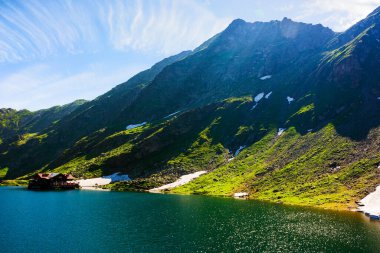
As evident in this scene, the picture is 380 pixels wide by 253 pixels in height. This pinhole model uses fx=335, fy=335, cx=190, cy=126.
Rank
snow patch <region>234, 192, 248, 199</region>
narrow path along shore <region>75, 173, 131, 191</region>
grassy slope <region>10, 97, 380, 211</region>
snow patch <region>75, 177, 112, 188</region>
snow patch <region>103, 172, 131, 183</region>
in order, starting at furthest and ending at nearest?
snow patch <region>103, 172, 131, 183</region>
snow patch <region>75, 177, 112, 188</region>
narrow path along shore <region>75, 173, 131, 191</region>
snow patch <region>234, 192, 248, 199</region>
grassy slope <region>10, 97, 380, 211</region>

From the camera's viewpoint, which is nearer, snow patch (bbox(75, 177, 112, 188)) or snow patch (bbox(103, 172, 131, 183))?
snow patch (bbox(75, 177, 112, 188))

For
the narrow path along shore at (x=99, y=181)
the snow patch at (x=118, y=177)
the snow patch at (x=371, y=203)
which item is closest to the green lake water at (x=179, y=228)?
the snow patch at (x=371, y=203)

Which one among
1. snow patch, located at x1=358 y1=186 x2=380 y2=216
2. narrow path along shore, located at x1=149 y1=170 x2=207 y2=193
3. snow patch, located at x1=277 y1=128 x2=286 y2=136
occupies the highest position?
snow patch, located at x1=277 y1=128 x2=286 y2=136

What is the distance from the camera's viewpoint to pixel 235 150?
18775cm

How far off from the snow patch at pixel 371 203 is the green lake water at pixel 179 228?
4.22 meters

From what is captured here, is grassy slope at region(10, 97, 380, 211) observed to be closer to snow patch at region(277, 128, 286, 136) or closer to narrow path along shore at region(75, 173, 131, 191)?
snow patch at region(277, 128, 286, 136)

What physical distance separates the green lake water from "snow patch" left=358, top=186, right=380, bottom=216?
4.22m

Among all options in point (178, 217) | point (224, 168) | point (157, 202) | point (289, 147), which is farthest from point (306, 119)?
point (178, 217)

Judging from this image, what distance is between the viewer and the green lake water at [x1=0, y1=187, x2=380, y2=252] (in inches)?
2507

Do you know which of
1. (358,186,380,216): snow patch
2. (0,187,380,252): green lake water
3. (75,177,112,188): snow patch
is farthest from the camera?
(75,177,112,188): snow patch

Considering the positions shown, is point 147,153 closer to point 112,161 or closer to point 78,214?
point 112,161

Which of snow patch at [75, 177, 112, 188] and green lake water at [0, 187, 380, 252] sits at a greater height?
snow patch at [75, 177, 112, 188]

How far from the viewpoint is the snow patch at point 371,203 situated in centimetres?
9151

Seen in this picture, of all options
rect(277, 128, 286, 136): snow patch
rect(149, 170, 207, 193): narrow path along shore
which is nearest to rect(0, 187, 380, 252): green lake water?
rect(149, 170, 207, 193): narrow path along shore
